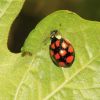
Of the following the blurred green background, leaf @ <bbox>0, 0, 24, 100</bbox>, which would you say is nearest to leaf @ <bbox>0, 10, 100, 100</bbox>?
leaf @ <bbox>0, 0, 24, 100</bbox>

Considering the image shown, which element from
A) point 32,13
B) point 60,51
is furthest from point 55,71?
point 32,13

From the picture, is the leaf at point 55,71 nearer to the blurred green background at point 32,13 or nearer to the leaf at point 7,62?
the leaf at point 7,62

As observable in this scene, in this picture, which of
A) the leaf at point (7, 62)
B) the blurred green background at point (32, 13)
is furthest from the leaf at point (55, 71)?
the blurred green background at point (32, 13)

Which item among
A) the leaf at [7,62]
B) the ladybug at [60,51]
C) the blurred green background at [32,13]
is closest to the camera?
the leaf at [7,62]

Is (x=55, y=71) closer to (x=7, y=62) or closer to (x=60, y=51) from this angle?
(x=7, y=62)

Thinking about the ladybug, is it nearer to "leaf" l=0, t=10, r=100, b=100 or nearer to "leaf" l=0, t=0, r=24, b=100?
"leaf" l=0, t=10, r=100, b=100
